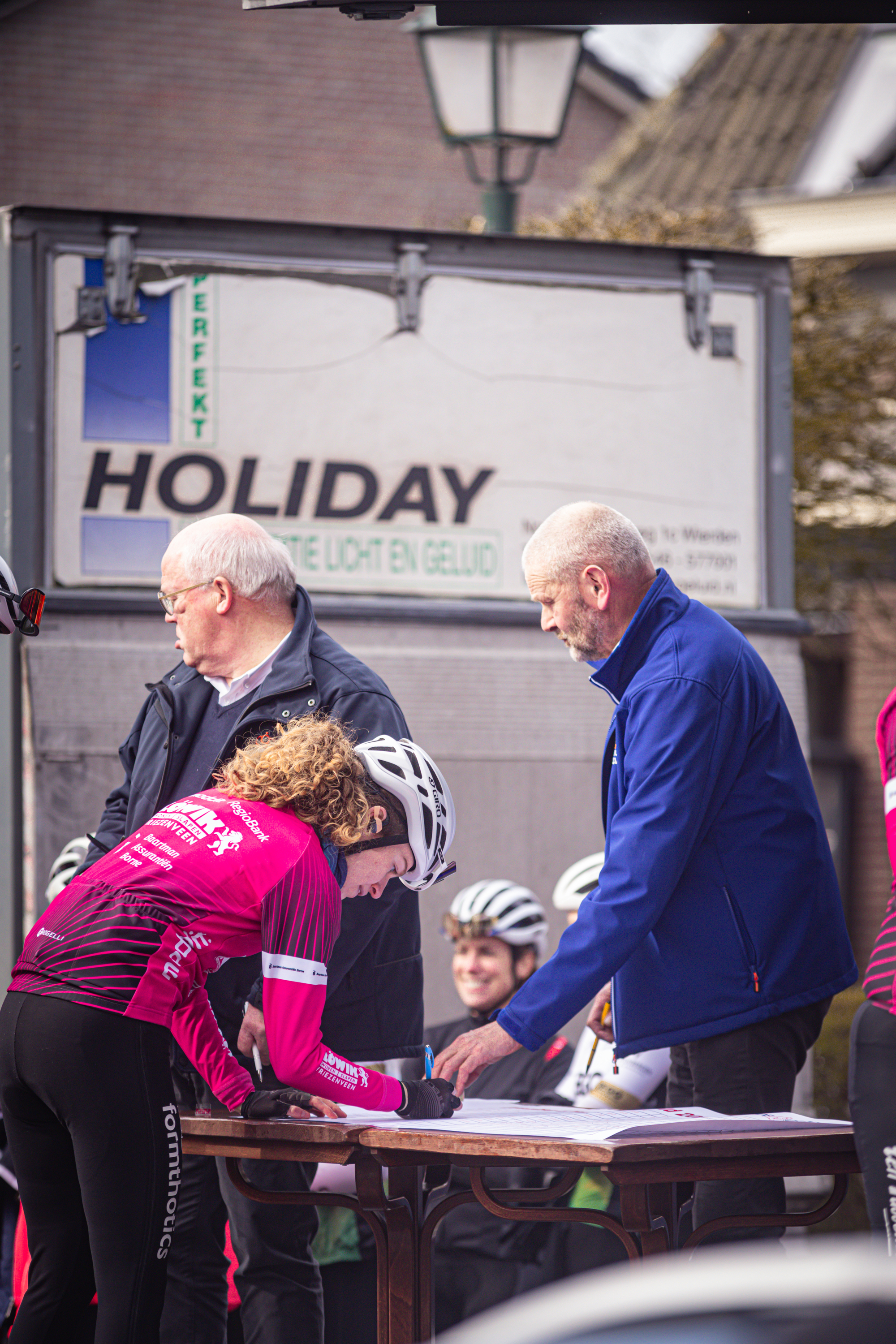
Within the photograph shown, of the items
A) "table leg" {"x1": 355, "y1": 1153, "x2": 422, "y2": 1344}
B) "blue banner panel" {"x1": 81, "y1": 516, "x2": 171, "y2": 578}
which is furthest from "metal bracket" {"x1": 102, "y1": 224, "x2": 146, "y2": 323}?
"table leg" {"x1": 355, "y1": 1153, "x2": 422, "y2": 1344}

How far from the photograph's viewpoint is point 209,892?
10.2ft

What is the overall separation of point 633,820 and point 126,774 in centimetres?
155

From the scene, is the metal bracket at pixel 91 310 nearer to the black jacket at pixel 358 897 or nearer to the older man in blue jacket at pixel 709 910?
the black jacket at pixel 358 897

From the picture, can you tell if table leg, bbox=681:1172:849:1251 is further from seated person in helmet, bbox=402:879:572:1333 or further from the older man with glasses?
seated person in helmet, bbox=402:879:572:1333

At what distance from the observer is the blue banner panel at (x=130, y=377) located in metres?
5.60

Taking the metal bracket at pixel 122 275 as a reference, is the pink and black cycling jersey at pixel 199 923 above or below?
below

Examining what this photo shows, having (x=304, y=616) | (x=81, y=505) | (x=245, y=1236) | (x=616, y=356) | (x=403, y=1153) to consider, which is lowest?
(x=245, y=1236)

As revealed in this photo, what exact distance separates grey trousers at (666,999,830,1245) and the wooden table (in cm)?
8

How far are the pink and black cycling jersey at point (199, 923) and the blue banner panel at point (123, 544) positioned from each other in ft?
8.20

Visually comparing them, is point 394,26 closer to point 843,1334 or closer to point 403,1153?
point 403,1153

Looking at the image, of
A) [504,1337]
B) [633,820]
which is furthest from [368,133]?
[504,1337]

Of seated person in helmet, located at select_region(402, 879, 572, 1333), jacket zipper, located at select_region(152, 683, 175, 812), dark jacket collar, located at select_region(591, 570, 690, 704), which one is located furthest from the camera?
seated person in helmet, located at select_region(402, 879, 572, 1333)

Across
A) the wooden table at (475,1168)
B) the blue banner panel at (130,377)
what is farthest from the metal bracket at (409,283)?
the wooden table at (475,1168)

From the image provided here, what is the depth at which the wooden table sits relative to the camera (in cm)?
293
